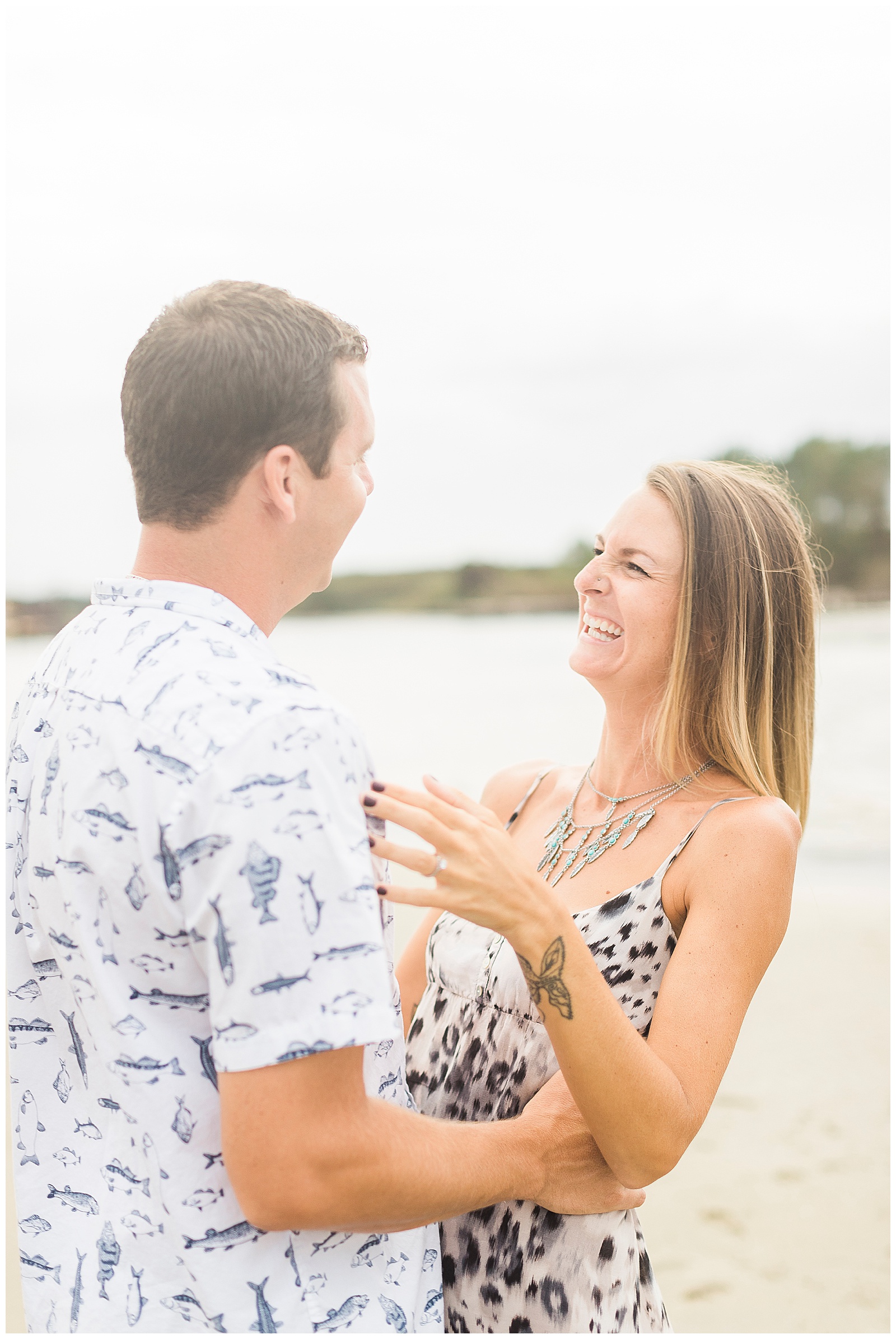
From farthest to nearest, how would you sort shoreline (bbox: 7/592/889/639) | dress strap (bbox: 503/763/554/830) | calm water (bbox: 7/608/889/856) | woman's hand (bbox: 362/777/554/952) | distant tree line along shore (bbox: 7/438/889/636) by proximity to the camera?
shoreline (bbox: 7/592/889/639), distant tree line along shore (bbox: 7/438/889/636), calm water (bbox: 7/608/889/856), dress strap (bbox: 503/763/554/830), woman's hand (bbox: 362/777/554/952)

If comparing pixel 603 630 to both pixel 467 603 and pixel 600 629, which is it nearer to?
pixel 600 629

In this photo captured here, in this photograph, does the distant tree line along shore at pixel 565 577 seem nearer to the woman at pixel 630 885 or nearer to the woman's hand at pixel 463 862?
the woman at pixel 630 885

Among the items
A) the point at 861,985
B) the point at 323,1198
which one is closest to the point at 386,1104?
the point at 323,1198

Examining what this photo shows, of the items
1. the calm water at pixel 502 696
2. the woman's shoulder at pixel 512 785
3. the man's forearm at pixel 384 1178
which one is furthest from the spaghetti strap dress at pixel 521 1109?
the calm water at pixel 502 696

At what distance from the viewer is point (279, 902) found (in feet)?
3.79

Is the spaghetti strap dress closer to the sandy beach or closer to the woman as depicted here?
the woman

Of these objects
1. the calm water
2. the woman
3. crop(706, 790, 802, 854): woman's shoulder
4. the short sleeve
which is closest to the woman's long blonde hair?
the woman

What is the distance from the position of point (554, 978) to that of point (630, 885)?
49 centimetres

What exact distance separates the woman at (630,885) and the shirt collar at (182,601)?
304 millimetres

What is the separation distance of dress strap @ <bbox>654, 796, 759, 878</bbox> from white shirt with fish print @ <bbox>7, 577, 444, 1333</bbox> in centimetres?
68

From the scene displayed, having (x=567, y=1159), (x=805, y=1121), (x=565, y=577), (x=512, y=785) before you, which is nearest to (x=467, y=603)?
(x=565, y=577)

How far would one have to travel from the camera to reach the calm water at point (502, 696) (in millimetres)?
15577

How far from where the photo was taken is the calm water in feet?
51.1

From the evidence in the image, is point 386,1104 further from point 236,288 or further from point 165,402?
point 236,288
